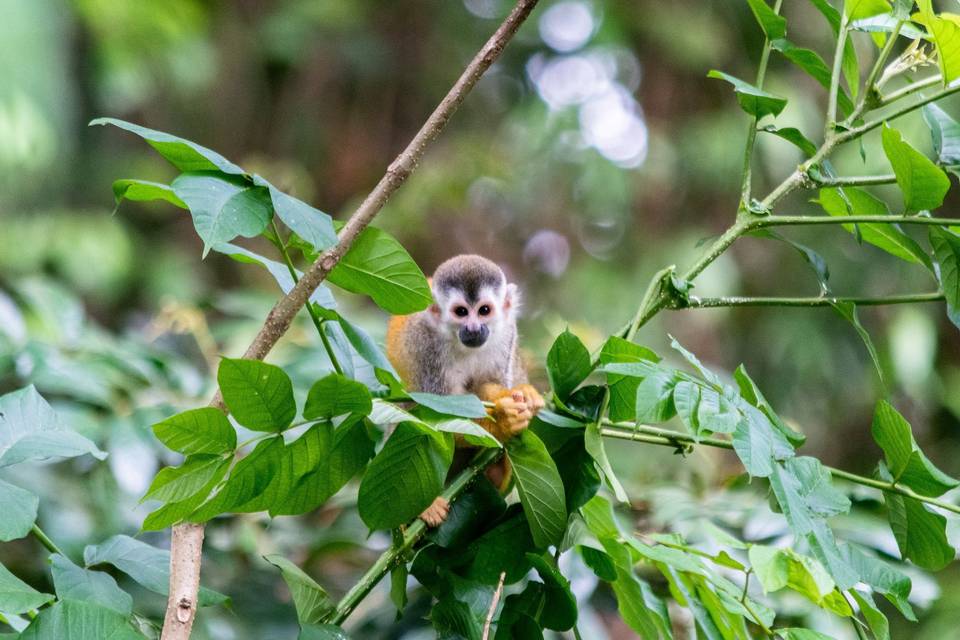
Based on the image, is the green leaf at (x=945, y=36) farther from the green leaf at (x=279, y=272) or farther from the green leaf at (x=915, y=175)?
the green leaf at (x=279, y=272)

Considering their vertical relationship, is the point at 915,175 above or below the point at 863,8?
below

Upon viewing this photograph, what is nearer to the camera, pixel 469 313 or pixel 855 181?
pixel 855 181

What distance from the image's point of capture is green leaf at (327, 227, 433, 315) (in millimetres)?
1175

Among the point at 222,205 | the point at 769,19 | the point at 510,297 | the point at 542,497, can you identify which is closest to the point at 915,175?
the point at 769,19

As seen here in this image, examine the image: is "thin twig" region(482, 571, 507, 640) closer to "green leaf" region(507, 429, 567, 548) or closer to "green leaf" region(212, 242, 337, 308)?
"green leaf" region(507, 429, 567, 548)

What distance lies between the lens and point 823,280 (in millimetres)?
1412

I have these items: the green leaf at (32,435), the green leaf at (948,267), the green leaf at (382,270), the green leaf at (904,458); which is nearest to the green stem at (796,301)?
the green leaf at (948,267)

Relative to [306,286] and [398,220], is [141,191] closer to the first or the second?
[306,286]

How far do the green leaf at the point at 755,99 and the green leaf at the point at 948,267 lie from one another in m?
0.26

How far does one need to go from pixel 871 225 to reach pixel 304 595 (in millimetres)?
934

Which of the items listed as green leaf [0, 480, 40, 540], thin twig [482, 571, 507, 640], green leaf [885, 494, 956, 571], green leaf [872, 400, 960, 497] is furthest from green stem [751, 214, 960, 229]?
green leaf [0, 480, 40, 540]

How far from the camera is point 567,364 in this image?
50.9 inches

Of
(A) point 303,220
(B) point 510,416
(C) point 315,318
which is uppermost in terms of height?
(A) point 303,220

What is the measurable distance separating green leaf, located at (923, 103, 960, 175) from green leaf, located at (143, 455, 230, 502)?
1010mm
